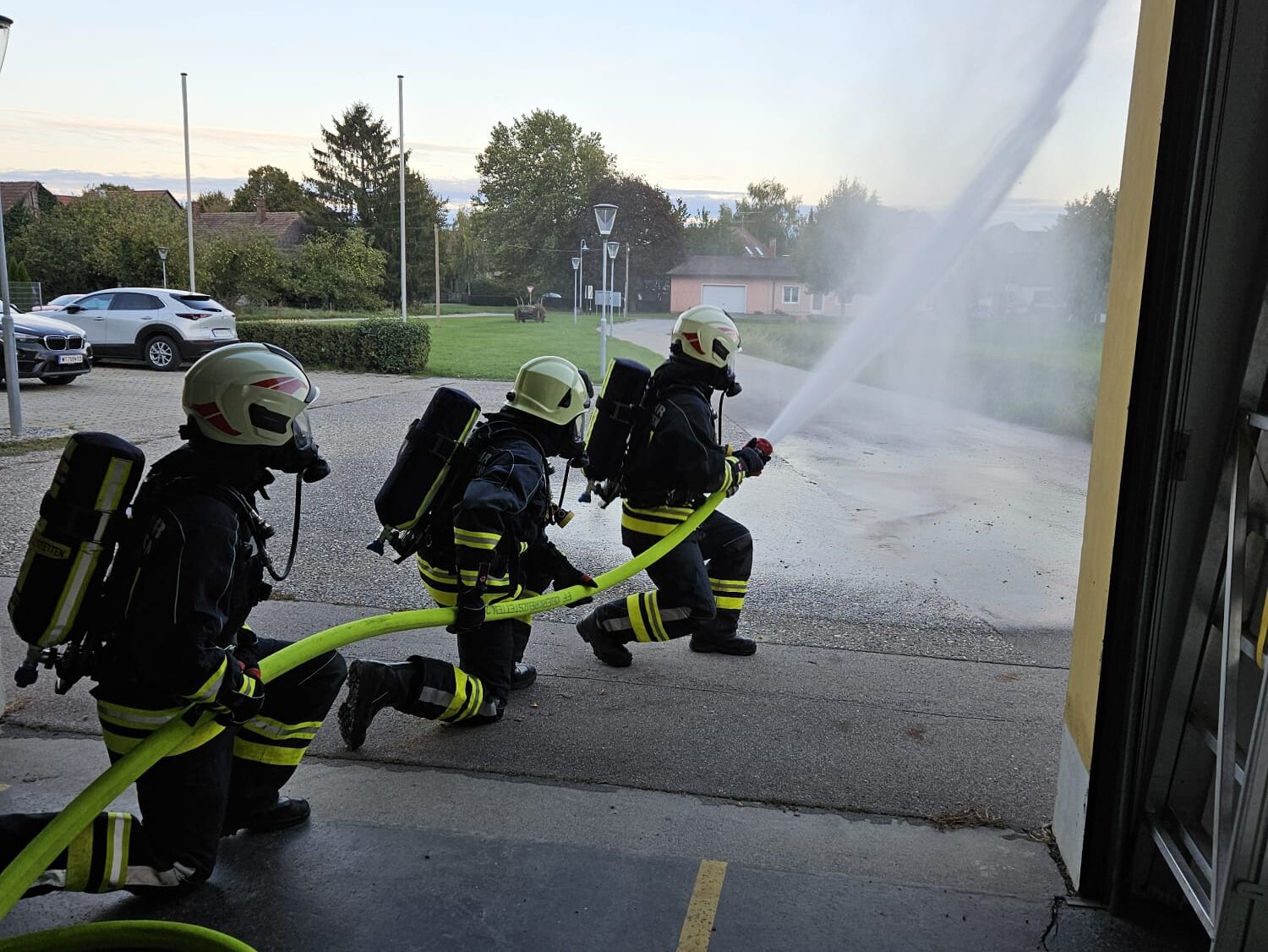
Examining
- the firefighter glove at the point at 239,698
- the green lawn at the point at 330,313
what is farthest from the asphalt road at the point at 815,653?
the green lawn at the point at 330,313

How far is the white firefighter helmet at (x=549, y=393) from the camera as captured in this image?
377 centimetres

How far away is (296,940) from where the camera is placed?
8.45 feet

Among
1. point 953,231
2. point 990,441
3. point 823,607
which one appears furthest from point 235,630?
point 990,441

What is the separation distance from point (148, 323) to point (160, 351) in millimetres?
564

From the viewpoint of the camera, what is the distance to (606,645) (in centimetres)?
466

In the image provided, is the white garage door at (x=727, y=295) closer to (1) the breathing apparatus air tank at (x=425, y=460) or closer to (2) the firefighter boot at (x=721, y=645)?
(2) the firefighter boot at (x=721, y=645)

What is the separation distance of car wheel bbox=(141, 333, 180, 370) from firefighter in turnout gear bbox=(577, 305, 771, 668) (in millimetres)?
16538

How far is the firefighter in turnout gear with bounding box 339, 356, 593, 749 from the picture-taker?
3371 millimetres

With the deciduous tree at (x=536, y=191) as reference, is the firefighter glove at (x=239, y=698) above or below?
below

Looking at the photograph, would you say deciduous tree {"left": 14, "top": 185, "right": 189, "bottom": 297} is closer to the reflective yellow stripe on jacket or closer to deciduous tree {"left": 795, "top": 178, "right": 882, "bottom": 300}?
deciduous tree {"left": 795, "top": 178, "right": 882, "bottom": 300}

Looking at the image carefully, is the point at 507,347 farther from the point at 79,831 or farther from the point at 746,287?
the point at 79,831

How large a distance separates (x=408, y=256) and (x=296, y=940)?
1944 inches

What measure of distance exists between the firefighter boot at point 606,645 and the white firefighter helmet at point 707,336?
1.41m

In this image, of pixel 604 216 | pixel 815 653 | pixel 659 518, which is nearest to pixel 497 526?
pixel 659 518
